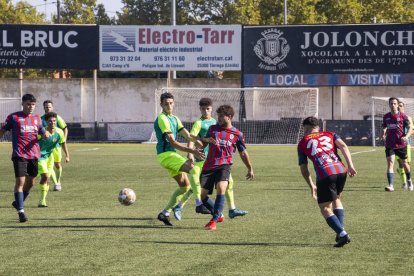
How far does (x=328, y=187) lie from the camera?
11.7m

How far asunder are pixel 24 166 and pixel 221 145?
3161mm

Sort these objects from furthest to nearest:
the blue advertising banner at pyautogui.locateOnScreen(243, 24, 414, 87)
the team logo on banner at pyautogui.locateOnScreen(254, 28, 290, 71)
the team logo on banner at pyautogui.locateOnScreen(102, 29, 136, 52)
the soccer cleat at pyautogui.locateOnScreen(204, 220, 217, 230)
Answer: the team logo on banner at pyautogui.locateOnScreen(102, 29, 136, 52)
the team logo on banner at pyautogui.locateOnScreen(254, 28, 290, 71)
the blue advertising banner at pyautogui.locateOnScreen(243, 24, 414, 87)
the soccer cleat at pyautogui.locateOnScreen(204, 220, 217, 230)

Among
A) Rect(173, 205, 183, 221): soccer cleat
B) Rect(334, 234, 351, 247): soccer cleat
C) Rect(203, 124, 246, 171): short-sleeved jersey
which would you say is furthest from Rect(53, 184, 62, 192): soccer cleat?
Rect(334, 234, 351, 247): soccer cleat

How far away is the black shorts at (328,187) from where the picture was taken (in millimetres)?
11664

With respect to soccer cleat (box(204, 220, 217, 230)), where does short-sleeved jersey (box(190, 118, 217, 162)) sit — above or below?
above

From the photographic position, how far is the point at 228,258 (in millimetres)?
10742

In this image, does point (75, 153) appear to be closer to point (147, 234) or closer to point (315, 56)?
point (315, 56)

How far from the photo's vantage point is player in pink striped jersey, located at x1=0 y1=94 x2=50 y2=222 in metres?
14.7

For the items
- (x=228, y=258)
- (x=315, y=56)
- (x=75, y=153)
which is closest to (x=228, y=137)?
(x=228, y=258)

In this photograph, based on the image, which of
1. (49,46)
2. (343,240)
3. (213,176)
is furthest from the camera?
(49,46)

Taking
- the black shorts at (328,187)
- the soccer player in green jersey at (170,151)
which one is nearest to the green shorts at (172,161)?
the soccer player in green jersey at (170,151)

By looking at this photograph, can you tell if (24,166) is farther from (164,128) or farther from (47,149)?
(47,149)

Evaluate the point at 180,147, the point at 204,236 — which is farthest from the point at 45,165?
the point at 204,236

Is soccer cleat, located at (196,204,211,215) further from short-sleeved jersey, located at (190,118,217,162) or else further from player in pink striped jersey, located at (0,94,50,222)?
player in pink striped jersey, located at (0,94,50,222)
